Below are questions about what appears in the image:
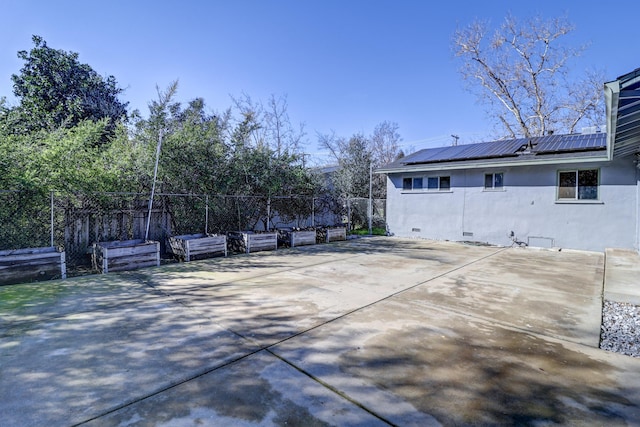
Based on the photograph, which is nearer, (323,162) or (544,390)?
(544,390)

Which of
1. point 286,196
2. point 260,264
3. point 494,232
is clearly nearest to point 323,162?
point 286,196

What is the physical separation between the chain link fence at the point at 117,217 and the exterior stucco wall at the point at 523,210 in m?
4.46

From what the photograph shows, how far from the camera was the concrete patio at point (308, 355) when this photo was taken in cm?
204

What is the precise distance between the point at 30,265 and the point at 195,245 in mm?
3013

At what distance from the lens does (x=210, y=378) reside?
241 centimetres

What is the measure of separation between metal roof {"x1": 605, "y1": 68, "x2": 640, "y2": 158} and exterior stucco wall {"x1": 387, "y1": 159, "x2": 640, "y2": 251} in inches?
144

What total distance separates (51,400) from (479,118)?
952 inches

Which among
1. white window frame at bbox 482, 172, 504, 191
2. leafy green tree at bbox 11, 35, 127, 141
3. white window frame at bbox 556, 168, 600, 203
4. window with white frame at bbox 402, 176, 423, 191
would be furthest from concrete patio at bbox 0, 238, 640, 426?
leafy green tree at bbox 11, 35, 127, 141

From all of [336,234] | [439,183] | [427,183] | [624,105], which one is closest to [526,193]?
[439,183]

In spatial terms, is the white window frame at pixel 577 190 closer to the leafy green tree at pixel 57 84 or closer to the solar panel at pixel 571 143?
the solar panel at pixel 571 143

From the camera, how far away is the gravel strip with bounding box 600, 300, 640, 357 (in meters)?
3.11

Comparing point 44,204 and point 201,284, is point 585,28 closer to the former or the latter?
point 201,284

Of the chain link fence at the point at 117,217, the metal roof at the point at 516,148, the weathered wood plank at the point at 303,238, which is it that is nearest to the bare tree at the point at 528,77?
the metal roof at the point at 516,148

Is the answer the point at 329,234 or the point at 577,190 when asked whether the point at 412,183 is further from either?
the point at 577,190
